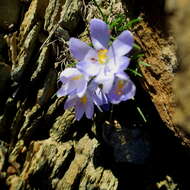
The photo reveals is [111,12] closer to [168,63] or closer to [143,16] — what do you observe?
[143,16]

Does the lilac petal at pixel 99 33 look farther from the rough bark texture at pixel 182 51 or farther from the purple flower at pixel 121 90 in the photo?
the rough bark texture at pixel 182 51

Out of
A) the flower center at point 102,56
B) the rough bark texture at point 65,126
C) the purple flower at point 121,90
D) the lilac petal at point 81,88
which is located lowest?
the rough bark texture at point 65,126

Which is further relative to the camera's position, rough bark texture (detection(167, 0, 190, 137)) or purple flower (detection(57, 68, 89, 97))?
purple flower (detection(57, 68, 89, 97))

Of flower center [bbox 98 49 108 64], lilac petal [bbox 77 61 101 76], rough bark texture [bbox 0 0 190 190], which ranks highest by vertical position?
flower center [bbox 98 49 108 64]

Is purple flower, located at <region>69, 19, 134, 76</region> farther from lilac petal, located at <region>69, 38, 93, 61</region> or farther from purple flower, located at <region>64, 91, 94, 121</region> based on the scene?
purple flower, located at <region>64, 91, 94, 121</region>

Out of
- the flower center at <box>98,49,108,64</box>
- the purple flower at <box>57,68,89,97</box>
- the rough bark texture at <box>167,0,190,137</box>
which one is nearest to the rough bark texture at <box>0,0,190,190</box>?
the rough bark texture at <box>167,0,190,137</box>

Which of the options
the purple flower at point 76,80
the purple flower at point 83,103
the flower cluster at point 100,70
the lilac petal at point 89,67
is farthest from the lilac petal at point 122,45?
the purple flower at point 83,103
